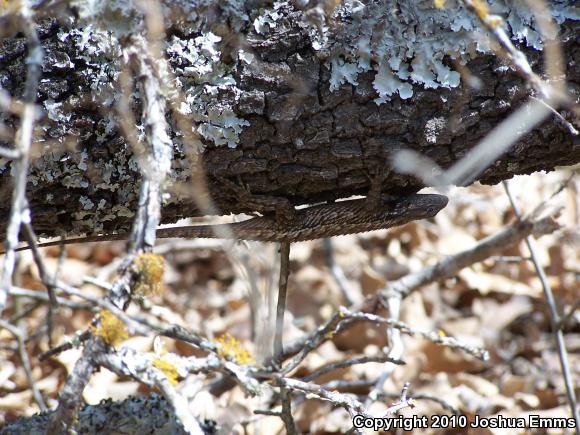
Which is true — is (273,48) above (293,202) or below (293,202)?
above

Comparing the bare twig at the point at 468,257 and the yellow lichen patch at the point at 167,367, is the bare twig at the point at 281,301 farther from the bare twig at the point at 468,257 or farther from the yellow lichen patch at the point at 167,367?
the bare twig at the point at 468,257

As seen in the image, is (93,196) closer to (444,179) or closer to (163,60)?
(163,60)

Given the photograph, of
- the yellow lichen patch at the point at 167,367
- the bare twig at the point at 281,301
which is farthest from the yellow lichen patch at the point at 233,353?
the bare twig at the point at 281,301

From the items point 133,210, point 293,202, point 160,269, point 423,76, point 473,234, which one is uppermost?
point 473,234

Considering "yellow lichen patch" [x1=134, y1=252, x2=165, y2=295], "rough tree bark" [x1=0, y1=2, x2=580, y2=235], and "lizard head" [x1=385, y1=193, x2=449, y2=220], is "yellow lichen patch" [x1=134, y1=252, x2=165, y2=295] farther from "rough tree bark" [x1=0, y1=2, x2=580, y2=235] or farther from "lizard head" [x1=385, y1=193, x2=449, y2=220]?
"lizard head" [x1=385, y1=193, x2=449, y2=220]

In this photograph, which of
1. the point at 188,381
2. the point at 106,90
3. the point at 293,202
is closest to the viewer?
the point at 106,90

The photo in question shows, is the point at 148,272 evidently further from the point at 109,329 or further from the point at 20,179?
the point at 20,179

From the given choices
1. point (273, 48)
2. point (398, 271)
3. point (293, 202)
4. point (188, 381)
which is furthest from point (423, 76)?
point (398, 271)
